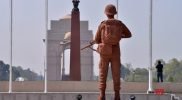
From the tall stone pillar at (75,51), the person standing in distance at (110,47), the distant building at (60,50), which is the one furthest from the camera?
the distant building at (60,50)

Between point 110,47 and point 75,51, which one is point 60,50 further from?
point 110,47

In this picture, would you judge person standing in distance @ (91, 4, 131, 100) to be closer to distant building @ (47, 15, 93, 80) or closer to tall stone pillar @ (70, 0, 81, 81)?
tall stone pillar @ (70, 0, 81, 81)

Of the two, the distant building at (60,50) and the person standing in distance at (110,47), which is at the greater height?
the distant building at (60,50)

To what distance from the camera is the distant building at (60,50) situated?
2409 inches

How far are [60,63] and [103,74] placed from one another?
4759 cm

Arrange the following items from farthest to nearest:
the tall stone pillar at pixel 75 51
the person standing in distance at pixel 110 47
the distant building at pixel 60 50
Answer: the distant building at pixel 60 50, the tall stone pillar at pixel 75 51, the person standing in distance at pixel 110 47

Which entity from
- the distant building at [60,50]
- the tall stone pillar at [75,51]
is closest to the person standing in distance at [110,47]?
the tall stone pillar at [75,51]

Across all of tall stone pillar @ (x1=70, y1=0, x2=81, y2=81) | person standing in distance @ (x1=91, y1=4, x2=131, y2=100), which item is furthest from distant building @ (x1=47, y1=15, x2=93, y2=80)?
person standing in distance @ (x1=91, y1=4, x2=131, y2=100)

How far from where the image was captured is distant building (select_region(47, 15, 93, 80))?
201 ft

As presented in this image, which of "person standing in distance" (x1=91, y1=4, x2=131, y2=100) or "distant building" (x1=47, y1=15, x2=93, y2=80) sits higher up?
"distant building" (x1=47, y1=15, x2=93, y2=80)

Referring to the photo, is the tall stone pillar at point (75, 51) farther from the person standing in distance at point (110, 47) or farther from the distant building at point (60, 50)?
the person standing in distance at point (110, 47)

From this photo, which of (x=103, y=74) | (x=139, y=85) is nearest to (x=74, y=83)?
(x=139, y=85)

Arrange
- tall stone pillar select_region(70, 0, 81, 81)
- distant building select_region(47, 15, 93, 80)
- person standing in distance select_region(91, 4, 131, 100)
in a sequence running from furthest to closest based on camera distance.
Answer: distant building select_region(47, 15, 93, 80) < tall stone pillar select_region(70, 0, 81, 81) < person standing in distance select_region(91, 4, 131, 100)

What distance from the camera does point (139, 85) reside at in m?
33.2
